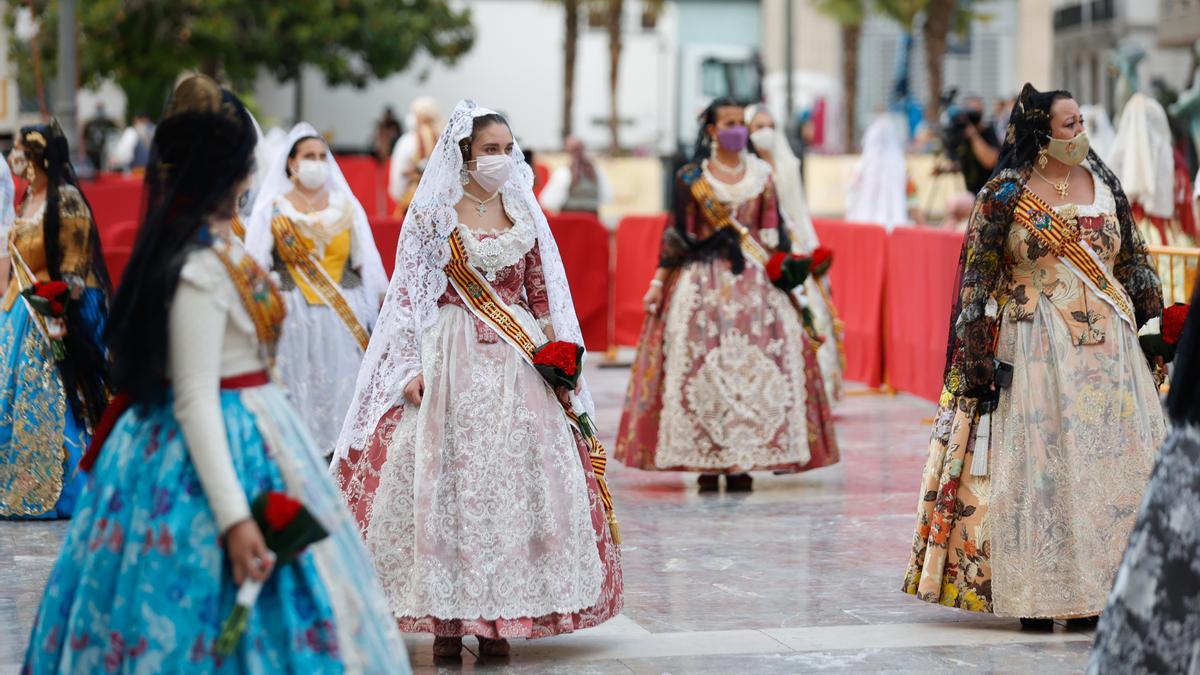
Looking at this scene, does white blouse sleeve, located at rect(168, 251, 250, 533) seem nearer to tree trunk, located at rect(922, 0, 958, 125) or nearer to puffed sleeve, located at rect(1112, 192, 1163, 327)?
puffed sleeve, located at rect(1112, 192, 1163, 327)

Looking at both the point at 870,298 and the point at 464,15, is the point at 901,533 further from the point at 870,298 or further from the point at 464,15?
the point at 464,15

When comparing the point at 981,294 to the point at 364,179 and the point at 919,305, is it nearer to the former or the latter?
the point at 919,305

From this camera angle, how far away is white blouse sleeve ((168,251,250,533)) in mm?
4375

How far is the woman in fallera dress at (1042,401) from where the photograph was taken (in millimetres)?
6965

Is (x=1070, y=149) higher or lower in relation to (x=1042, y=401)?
higher

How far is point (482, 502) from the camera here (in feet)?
21.4

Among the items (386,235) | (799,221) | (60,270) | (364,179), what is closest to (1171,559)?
(60,270)

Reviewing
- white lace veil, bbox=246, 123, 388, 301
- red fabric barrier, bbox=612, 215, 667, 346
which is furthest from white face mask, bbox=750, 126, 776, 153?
red fabric barrier, bbox=612, 215, 667, 346

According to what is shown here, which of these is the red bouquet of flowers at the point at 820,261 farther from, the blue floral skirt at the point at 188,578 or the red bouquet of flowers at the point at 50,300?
the blue floral skirt at the point at 188,578

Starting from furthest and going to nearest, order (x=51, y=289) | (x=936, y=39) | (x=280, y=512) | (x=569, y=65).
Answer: (x=569, y=65), (x=936, y=39), (x=51, y=289), (x=280, y=512)

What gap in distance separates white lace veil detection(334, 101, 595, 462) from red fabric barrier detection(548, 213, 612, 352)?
977 centimetres

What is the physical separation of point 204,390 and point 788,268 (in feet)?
20.0

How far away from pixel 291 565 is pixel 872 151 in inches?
662

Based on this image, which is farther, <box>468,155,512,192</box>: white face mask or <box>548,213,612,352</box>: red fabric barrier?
<box>548,213,612,352</box>: red fabric barrier
